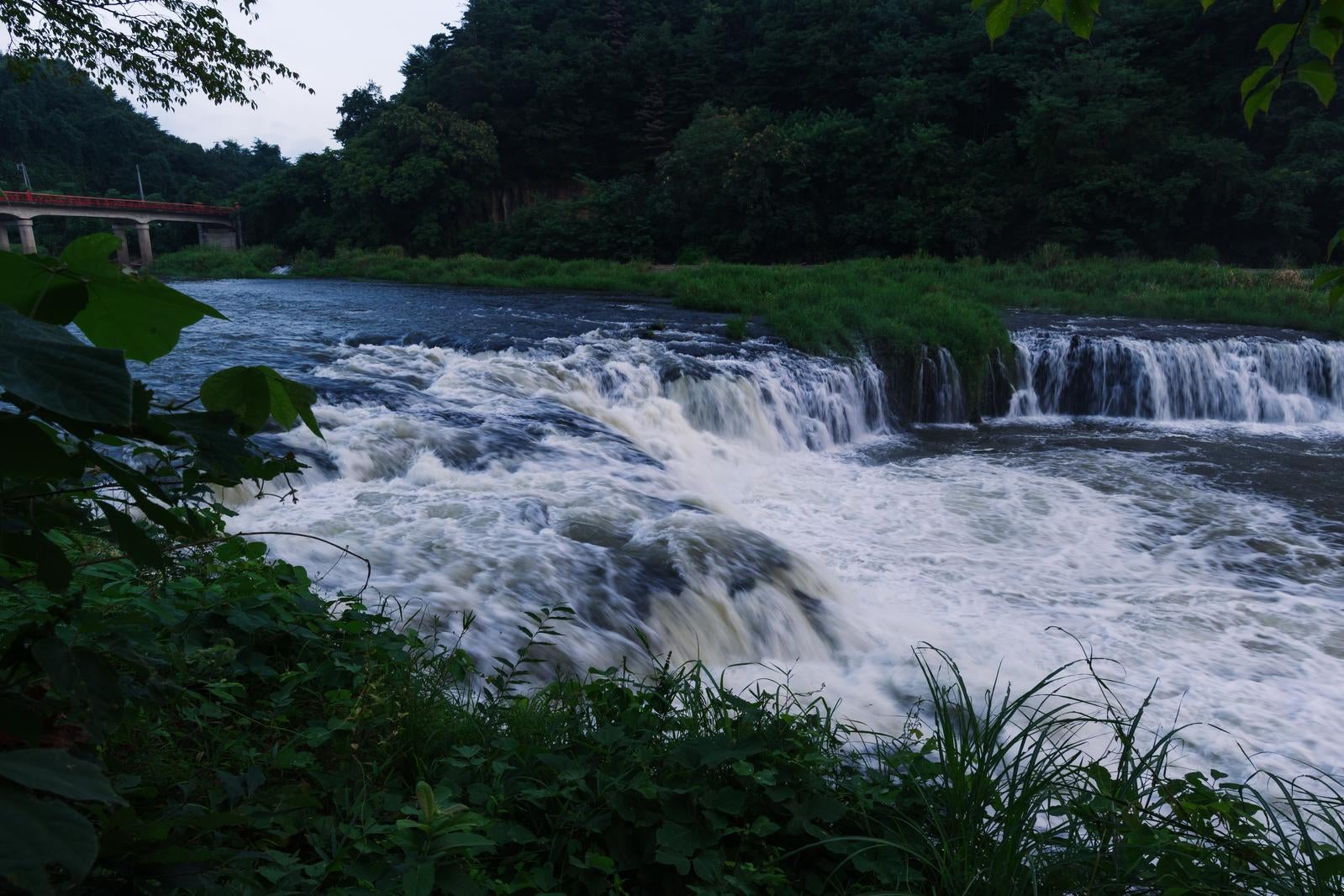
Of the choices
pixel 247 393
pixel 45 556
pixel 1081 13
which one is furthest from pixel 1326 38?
pixel 45 556

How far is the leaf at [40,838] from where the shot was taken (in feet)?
2.27

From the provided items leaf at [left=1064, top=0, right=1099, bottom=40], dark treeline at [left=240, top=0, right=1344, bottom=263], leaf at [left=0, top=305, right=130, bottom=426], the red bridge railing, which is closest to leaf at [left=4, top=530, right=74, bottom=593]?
leaf at [left=0, top=305, right=130, bottom=426]

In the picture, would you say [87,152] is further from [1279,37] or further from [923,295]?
[1279,37]

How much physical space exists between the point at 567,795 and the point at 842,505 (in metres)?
6.48

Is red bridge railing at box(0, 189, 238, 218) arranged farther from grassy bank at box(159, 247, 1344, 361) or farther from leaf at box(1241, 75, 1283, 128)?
leaf at box(1241, 75, 1283, 128)

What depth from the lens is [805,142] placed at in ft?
111

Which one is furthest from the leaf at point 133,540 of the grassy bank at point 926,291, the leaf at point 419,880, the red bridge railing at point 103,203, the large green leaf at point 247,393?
the red bridge railing at point 103,203

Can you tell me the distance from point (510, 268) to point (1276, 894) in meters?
26.2

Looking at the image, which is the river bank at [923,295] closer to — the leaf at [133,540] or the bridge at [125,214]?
the leaf at [133,540]

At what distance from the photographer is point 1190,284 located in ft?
69.7

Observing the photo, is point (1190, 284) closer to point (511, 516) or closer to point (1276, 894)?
point (511, 516)

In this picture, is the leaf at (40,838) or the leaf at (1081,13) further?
the leaf at (1081,13)

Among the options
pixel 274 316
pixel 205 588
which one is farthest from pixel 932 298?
pixel 205 588

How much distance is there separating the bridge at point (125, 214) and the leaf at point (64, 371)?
32741 mm
